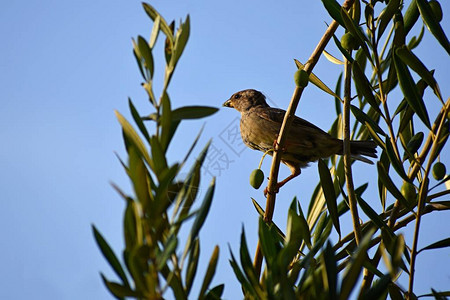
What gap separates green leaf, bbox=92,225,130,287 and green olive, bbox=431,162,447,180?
1614 mm

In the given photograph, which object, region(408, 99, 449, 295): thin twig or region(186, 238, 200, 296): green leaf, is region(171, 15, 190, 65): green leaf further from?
region(408, 99, 449, 295): thin twig

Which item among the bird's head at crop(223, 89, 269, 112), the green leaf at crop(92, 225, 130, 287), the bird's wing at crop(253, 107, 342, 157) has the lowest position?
the green leaf at crop(92, 225, 130, 287)

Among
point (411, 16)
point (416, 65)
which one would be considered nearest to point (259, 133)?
point (411, 16)

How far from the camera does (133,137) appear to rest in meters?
1.92

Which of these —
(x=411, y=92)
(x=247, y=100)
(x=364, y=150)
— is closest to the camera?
(x=411, y=92)

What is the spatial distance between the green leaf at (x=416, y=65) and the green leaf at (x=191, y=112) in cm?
105

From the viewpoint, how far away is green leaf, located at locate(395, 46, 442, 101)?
2551mm

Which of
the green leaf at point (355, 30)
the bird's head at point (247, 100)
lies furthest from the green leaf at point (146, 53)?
the bird's head at point (247, 100)

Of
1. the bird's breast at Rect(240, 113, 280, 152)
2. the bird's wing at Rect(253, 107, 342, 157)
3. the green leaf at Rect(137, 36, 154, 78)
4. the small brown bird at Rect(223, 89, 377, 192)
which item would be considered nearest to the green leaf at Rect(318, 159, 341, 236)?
the green leaf at Rect(137, 36, 154, 78)

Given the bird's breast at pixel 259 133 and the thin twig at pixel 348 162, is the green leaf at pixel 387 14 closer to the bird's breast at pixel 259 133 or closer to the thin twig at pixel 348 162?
the thin twig at pixel 348 162

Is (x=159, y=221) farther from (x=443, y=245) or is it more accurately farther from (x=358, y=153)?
(x=358, y=153)

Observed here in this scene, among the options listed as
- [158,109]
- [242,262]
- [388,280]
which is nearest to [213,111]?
[158,109]

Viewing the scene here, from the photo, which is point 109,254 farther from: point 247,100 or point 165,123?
point 247,100

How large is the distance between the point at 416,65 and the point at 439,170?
0.51 meters
